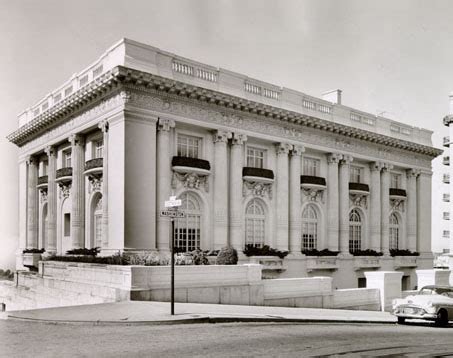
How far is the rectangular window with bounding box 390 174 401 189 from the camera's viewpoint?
146ft

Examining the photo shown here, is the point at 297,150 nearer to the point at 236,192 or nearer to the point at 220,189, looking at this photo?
the point at 236,192

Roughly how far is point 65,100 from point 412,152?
28.8 meters

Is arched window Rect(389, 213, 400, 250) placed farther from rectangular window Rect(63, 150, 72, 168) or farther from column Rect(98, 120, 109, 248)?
rectangular window Rect(63, 150, 72, 168)

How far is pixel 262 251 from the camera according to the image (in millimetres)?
33031

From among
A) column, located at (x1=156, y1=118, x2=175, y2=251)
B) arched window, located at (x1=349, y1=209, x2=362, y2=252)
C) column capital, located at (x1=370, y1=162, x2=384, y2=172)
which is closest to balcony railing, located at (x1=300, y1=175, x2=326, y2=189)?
arched window, located at (x1=349, y1=209, x2=362, y2=252)

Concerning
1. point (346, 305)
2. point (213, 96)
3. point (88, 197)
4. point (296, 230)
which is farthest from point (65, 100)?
point (346, 305)

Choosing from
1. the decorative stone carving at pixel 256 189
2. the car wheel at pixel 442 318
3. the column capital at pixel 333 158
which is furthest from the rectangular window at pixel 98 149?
the car wheel at pixel 442 318

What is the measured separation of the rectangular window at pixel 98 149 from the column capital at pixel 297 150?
1258cm

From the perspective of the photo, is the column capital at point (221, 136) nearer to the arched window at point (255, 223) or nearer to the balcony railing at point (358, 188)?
the arched window at point (255, 223)

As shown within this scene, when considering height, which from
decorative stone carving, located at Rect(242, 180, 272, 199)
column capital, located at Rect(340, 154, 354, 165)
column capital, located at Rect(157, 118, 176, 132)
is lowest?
decorative stone carving, located at Rect(242, 180, 272, 199)

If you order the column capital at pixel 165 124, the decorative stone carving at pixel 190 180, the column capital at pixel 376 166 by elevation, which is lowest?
the decorative stone carving at pixel 190 180

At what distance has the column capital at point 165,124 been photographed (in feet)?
94.0

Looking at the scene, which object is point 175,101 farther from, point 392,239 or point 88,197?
point 392,239

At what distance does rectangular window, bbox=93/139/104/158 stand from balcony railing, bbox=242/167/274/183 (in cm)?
858
